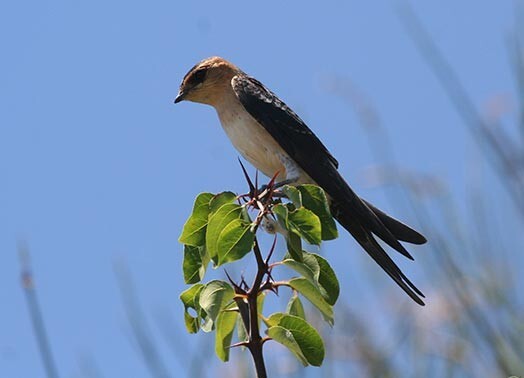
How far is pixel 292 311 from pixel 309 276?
176mm

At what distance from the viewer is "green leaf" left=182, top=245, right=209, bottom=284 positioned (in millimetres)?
2354

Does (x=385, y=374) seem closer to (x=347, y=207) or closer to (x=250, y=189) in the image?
(x=347, y=207)

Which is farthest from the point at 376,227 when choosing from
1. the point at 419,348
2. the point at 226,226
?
the point at 226,226

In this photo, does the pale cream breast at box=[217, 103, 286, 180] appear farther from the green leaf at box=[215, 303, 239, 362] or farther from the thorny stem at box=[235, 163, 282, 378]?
the green leaf at box=[215, 303, 239, 362]

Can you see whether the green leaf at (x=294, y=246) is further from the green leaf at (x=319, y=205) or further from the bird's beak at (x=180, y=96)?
the bird's beak at (x=180, y=96)

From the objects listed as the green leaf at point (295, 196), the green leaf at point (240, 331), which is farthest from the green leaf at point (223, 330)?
the green leaf at point (295, 196)

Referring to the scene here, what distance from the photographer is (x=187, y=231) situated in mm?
Answer: 2324

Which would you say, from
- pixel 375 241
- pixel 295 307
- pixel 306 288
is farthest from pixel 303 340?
pixel 375 241

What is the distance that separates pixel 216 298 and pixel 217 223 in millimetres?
238

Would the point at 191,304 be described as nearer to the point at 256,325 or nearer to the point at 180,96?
the point at 256,325

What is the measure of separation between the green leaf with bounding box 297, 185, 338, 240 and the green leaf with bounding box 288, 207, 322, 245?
0.48 ft

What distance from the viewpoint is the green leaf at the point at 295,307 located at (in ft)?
7.55

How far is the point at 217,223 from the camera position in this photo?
2.22 meters

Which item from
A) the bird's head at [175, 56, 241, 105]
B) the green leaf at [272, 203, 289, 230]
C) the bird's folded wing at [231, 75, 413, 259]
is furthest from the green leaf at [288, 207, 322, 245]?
the bird's head at [175, 56, 241, 105]
